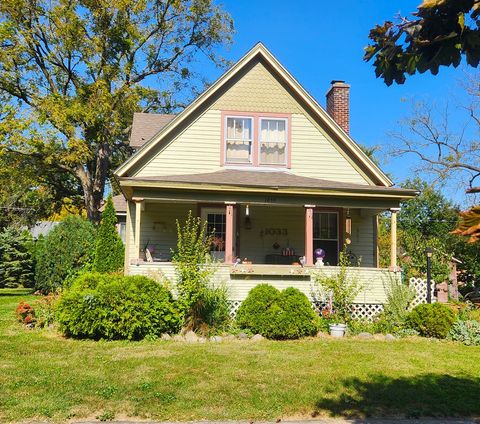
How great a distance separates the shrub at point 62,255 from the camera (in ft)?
61.0

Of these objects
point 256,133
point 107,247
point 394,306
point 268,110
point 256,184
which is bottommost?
point 394,306

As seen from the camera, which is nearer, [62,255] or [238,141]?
[238,141]

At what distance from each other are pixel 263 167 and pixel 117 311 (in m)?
7.17

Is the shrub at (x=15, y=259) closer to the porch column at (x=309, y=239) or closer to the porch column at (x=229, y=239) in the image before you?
the porch column at (x=229, y=239)

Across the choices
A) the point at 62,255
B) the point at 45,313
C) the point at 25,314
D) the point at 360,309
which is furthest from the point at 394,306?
the point at 62,255

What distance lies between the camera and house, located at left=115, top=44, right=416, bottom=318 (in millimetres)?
15234

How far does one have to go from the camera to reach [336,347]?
10508 millimetres

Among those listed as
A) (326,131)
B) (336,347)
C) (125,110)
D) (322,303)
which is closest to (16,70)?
(125,110)

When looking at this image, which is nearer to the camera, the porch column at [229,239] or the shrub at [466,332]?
the shrub at [466,332]

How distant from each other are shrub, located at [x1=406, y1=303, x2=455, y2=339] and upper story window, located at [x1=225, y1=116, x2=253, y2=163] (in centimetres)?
688

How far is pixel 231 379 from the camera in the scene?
771 centimetres

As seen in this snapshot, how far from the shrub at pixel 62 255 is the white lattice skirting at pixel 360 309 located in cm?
740

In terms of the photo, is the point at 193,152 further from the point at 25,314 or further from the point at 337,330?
the point at 337,330

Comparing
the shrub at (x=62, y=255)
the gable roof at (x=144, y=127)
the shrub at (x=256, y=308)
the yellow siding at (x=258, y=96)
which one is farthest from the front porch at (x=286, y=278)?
the gable roof at (x=144, y=127)
